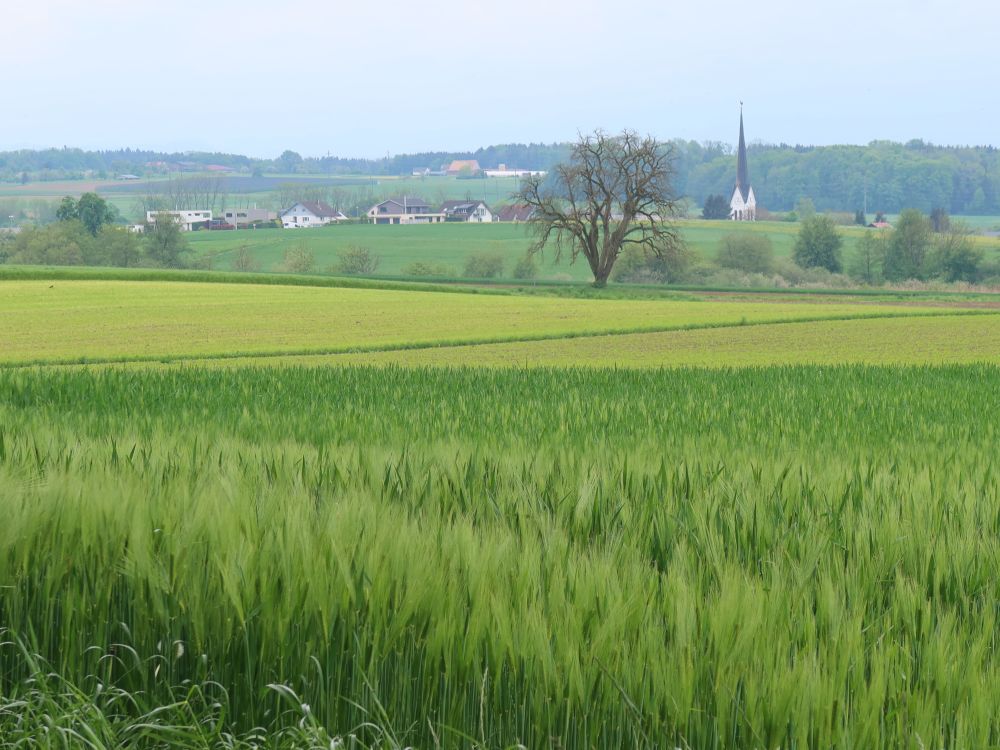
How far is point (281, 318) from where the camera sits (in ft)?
167

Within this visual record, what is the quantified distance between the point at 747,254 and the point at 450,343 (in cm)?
8663

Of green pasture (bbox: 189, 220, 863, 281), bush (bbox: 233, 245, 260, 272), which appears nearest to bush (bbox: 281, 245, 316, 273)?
green pasture (bbox: 189, 220, 863, 281)

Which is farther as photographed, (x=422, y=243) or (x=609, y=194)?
(x=422, y=243)

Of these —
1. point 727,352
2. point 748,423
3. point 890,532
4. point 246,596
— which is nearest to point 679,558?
point 890,532

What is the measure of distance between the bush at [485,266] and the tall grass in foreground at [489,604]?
10633 cm

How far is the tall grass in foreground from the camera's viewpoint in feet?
8.80

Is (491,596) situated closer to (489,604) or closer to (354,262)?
(489,604)

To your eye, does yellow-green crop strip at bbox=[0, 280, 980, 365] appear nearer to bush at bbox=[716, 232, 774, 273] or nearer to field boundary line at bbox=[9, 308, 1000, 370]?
field boundary line at bbox=[9, 308, 1000, 370]

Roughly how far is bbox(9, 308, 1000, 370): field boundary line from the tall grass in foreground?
23.9 meters

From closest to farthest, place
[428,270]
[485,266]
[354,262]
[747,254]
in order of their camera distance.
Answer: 1. [428,270]
2. [485,266]
3. [354,262]
4. [747,254]

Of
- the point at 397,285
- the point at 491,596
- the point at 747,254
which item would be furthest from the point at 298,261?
the point at 491,596

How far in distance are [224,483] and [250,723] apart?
1.48 m

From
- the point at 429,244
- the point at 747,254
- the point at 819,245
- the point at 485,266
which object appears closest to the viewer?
the point at 485,266

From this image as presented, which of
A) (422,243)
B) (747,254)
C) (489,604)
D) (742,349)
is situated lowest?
(742,349)
